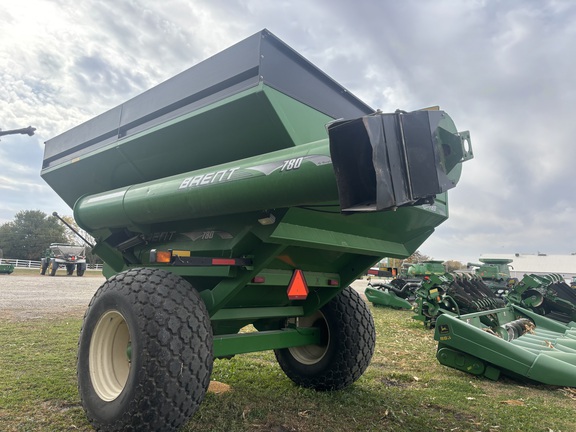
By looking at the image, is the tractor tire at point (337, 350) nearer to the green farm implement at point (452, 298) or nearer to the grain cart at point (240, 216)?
the grain cart at point (240, 216)

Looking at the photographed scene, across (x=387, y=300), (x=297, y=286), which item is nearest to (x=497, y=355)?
(x=297, y=286)

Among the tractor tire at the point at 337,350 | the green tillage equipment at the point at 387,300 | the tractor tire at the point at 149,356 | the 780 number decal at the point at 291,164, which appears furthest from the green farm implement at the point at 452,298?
the 780 number decal at the point at 291,164

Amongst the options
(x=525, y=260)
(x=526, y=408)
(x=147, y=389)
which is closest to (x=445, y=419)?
(x=526, y=408)

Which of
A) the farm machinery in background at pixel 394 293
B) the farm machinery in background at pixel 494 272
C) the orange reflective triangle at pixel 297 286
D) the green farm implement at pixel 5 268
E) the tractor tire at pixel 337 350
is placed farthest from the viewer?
the green farm implement at pixel 5 268

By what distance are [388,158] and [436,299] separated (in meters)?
6.87

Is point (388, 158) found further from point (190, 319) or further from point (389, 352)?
point (389, 352)

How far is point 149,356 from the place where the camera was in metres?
2.61

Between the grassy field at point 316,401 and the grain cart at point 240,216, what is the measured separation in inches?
16.3

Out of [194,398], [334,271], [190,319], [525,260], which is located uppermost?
[525,260]

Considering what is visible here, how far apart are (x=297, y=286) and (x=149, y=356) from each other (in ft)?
4.31

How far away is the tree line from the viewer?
50.6m

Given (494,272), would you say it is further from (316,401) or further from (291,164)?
(291,164)

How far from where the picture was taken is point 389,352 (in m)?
6.54

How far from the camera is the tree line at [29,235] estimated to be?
50562 mm
